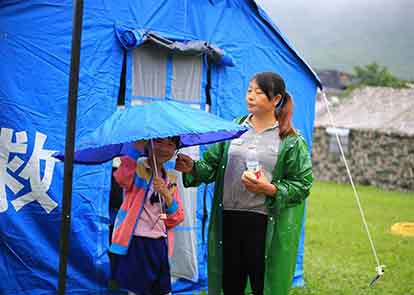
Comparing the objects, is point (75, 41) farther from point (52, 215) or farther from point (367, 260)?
point (367, 260)

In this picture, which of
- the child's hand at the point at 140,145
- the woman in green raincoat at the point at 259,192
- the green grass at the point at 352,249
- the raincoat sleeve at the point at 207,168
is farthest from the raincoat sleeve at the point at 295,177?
the green grass at the point at 352,249

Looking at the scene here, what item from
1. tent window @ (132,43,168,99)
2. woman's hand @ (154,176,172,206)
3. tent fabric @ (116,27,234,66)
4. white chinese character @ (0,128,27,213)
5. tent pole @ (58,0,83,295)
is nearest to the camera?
tent pole @ (58,0,83,295)

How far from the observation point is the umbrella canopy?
394 centimetres

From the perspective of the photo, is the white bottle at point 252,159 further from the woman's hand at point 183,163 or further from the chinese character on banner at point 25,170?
the chinese character on banner at point 25,170

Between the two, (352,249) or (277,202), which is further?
(352,249)

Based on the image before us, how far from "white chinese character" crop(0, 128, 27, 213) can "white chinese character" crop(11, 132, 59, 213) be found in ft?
0.21

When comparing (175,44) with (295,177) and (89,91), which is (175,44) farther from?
(295,177)

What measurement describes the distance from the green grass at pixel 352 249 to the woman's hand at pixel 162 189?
288cm

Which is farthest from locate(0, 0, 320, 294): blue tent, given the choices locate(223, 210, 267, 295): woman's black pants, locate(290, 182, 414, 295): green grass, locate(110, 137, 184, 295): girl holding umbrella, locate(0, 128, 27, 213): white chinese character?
locate(290, 182, 414, 295): green grass

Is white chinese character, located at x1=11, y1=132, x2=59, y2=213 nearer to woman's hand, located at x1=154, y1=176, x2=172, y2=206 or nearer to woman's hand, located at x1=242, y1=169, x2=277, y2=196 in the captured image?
woman's hand, located at x1=154, y1=176, x2=172, y2=206

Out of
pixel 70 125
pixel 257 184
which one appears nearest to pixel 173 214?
pixel 257 184

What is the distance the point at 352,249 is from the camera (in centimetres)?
1021

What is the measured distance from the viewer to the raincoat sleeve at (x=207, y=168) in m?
4.68

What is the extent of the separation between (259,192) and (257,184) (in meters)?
0.13
